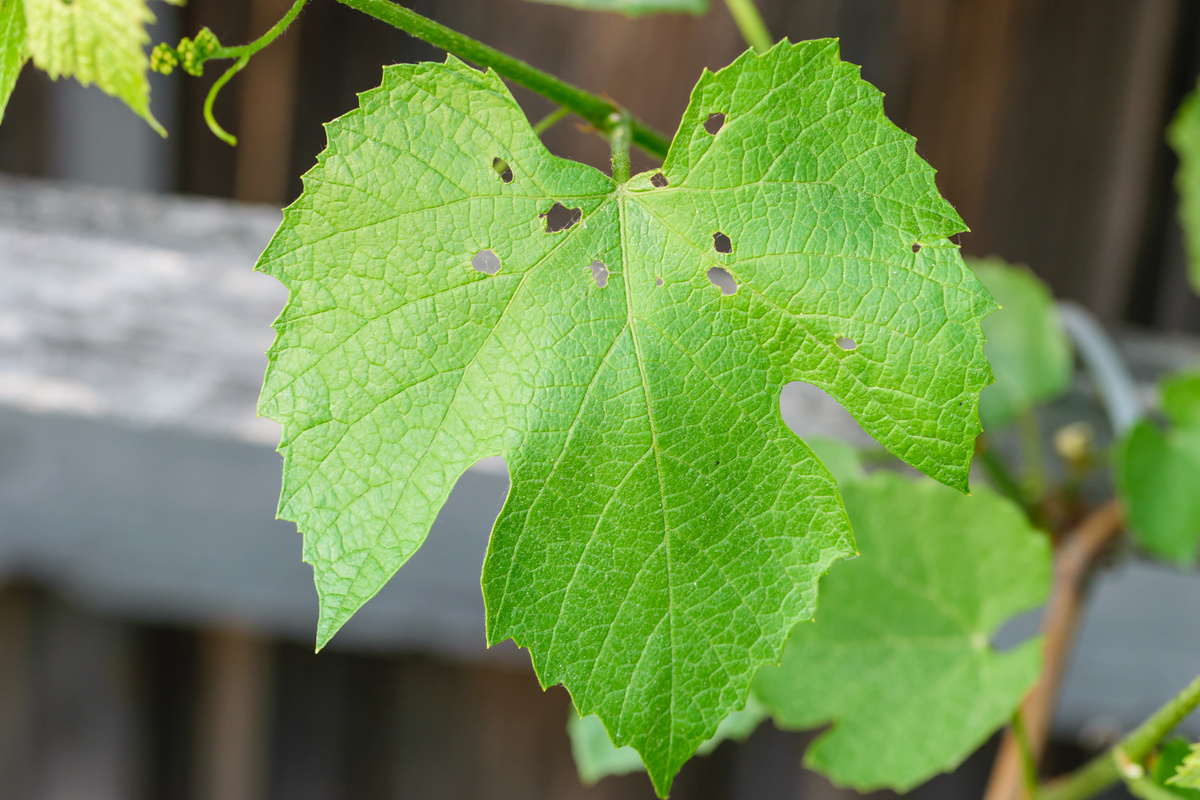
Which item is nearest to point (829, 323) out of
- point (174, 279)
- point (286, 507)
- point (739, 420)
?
point (739, 420)

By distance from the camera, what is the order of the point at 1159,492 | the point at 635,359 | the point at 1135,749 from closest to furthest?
the point at 635,359 < the point at 1135,749 < the point at 1159,492

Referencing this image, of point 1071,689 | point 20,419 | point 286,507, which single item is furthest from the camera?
point 1071,689

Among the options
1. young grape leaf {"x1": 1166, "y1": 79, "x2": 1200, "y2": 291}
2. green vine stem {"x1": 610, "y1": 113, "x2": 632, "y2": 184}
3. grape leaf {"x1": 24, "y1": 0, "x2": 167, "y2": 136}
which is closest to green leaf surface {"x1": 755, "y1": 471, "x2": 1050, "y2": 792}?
green vine stem {"x1": 610, "y1": 113, "x2": 632, "y2": 184}

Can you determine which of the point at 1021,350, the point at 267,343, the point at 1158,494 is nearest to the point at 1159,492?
the point at 1158,494

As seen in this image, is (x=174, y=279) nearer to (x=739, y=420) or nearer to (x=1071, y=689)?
(x=739, y=420)

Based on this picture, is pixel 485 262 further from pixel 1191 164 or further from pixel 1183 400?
pixel 1191 164

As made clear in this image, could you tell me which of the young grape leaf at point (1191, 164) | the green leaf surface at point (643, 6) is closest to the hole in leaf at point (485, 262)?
the green leaf surface at point (643, 6)

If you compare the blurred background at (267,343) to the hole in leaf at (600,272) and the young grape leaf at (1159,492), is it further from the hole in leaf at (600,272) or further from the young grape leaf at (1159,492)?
the hole in leaf at (600,272)
